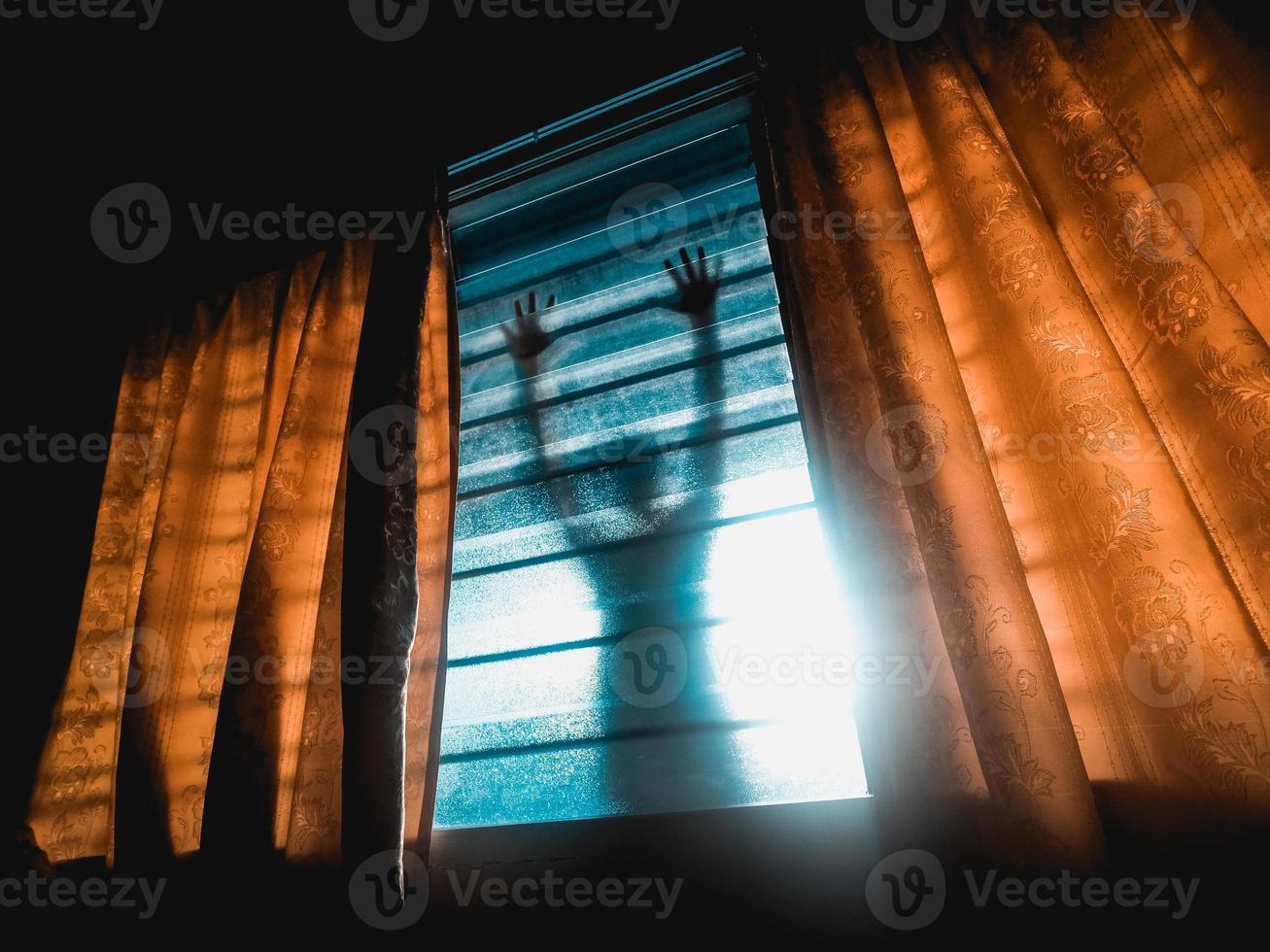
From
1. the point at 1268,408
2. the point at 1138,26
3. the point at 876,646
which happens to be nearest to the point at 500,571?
the point at 876,646

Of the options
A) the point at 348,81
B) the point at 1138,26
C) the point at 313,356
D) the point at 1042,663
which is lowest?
the point at 1042,663

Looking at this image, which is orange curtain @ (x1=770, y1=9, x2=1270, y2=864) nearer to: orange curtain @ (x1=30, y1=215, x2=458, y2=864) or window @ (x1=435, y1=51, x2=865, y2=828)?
window @ (x1=435, y1=51, x2=865, y2=828)

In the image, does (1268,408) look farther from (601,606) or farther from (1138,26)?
(601,606)

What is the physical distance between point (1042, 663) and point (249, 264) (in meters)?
2.32

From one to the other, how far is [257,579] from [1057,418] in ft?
5.19

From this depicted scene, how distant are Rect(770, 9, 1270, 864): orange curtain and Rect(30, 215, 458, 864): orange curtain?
886 millimetres

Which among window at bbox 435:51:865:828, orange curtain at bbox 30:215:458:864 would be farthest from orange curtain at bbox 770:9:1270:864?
orange curtain at bbox 30:215:458:864

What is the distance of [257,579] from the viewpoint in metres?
1.50

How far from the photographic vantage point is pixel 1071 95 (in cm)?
129

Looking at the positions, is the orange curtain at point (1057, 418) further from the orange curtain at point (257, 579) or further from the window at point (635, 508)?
the orange curtain at point (257, 579)

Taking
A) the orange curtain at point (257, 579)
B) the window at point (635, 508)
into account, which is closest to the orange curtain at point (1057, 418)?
the window at point (635, 508)

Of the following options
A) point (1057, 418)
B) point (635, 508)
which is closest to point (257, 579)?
point (635, 508)

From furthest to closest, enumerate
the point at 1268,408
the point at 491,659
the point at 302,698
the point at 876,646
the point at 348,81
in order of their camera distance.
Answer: the point at 348,81
the point at 491,659
the point at 302,698
the point at 876,646
the point at 1268,408

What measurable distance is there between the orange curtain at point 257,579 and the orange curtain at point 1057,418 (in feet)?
2.91
